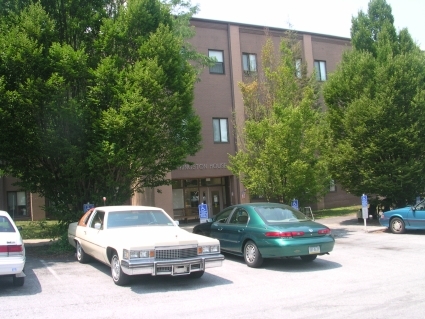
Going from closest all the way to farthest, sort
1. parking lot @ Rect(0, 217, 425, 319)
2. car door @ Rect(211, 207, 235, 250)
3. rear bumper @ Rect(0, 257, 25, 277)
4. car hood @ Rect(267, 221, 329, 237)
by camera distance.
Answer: parking lot @ Rect(0, 217, 425, 319) < rear bumper @ Rect(0, 257, 25, 277) < car hood @ Rect(267, 221, 329, 237) < car door @ Rect(211, 207, 235, 250)

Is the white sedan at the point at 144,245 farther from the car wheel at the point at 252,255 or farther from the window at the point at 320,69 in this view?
the window at the point at 320,69

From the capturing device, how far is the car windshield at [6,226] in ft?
29.0

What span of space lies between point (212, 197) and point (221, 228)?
15878 millimetres

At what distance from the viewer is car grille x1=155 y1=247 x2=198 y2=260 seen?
825 cm

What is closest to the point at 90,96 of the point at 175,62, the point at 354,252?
the point at 175,62

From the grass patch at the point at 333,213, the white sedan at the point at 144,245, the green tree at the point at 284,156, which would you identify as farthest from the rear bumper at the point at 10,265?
the grass patch at the point at 333,213

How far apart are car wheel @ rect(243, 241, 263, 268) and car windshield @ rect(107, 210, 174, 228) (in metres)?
1.90

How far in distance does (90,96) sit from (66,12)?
2.90 metres

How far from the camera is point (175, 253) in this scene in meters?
8.39

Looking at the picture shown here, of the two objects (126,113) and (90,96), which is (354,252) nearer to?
(126,113)

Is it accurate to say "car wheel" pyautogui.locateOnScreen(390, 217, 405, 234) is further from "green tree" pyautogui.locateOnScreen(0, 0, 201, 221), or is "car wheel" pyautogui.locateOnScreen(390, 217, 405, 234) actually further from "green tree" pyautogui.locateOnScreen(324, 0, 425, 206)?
"green tree" pyautogui.locateOnScreen(0, 0, 201, 221)

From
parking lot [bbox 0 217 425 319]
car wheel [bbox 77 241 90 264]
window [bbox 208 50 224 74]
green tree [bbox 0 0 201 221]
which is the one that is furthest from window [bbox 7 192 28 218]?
car wheel [bbox 77 241 90 264]

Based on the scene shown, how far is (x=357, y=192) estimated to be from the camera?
20.0 meters

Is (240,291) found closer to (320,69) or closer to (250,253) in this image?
(250,253)
